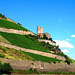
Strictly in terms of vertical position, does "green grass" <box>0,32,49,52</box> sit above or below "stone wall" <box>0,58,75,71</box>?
above

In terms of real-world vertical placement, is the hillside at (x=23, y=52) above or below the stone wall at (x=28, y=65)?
above

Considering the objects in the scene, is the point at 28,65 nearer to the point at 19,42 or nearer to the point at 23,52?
the point at 23,52

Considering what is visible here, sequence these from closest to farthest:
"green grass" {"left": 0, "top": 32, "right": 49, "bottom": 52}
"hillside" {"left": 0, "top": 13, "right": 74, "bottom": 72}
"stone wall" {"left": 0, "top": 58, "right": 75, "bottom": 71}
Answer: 1. "stone wall" {"left": 0, "top": 58, "right": 75, "bottom": 71}
2. "hillside" {"left": 0, "top": 13, "right": 74, "bottom": 72}
3. "green grass" {"left": 0, "top": 32, "right": 49, "bottom": 52}

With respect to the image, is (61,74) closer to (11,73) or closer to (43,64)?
(11,73)

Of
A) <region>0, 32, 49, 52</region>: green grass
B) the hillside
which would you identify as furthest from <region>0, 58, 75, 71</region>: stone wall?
<region>0, 32, 49, 52</region>: green grass

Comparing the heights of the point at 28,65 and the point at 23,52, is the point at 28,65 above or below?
below

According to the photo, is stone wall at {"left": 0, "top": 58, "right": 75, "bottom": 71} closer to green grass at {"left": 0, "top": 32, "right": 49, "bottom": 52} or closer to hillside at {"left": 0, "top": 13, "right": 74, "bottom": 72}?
hillside at {"left": 0, "top": 13, "right": 74, "bottom": 72}

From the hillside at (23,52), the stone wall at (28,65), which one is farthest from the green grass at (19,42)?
the stone wall at (28,65)

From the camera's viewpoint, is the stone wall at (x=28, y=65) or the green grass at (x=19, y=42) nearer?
the stone wall at (x=28, y=65)

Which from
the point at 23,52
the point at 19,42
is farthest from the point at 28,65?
the point at 19,42

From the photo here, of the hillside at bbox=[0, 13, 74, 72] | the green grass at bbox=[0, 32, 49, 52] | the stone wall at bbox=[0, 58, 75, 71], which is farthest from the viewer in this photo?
the green grass at bbox=[0, 32, 49, 52]

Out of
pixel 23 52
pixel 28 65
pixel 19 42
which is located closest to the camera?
pixel 28 65

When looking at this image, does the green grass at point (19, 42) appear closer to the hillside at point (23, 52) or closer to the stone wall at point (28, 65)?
the hillside at point (23, 52)

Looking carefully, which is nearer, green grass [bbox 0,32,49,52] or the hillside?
the hillside
